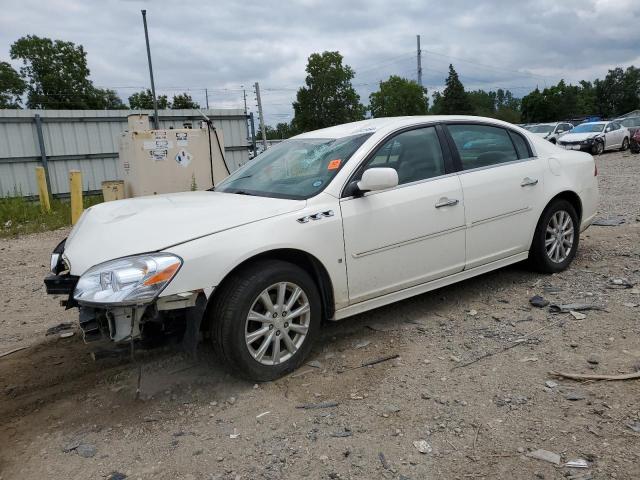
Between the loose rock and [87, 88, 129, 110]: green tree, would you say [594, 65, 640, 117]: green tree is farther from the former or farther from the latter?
the loose rock

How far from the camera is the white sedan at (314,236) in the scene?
3066 millimetres

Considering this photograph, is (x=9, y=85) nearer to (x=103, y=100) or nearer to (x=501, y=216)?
(x=103, y=100)

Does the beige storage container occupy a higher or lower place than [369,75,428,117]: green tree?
lower

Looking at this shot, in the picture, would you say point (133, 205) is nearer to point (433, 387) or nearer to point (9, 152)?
point (433, 387)

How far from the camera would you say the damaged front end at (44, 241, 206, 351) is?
2926mm

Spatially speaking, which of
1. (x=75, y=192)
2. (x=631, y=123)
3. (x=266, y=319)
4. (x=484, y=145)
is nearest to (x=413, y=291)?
(x=266, y=319)

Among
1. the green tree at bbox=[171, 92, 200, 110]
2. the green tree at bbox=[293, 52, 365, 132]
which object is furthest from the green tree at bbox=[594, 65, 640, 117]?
the green tree at bbox=[171, 92, 200, 110]

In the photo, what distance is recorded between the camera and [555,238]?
5.16m

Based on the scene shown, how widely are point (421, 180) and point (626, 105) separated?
99.7m

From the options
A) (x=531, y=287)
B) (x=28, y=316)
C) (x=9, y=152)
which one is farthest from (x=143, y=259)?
(x=9, y=152)

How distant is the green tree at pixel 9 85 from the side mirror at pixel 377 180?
64930 mm

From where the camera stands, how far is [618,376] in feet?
10.7

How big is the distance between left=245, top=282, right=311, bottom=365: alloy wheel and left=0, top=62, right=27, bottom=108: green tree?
65.0 metres

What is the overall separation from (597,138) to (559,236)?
19327 mm
